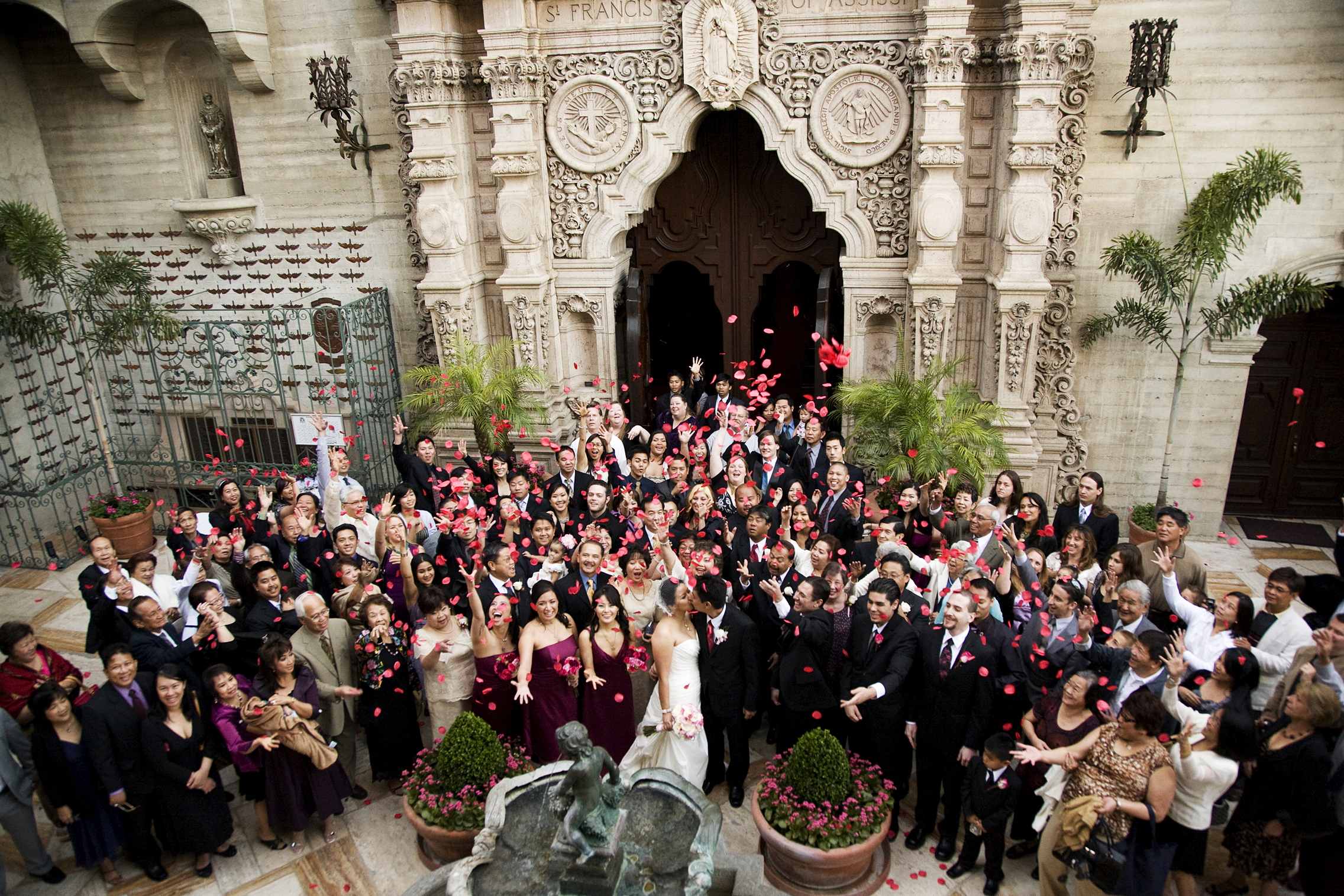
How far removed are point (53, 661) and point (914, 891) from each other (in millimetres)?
6017

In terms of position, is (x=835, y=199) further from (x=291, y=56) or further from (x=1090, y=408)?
(x=291, y=56)

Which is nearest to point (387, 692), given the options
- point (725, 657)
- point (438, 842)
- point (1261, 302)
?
point (438, 842)

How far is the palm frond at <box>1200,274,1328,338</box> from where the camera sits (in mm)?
8828

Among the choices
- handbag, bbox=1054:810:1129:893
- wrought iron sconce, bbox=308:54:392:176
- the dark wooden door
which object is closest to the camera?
handbag, bbox=1054:810:1129:893

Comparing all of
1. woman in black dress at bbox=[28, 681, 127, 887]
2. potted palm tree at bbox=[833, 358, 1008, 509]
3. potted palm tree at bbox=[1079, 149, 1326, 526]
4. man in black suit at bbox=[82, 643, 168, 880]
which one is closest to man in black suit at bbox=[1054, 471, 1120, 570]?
potted palm tree at bbox=[833, 358, 1008, 509]

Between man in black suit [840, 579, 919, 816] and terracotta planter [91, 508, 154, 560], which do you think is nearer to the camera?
man in black suit [840, 579, 919, 816]

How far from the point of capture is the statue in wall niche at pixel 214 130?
11.8m

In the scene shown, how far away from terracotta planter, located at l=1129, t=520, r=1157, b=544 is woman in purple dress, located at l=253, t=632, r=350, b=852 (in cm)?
744

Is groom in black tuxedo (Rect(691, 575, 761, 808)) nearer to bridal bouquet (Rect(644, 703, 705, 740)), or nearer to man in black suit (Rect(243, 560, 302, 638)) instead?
bridal bouquet (Rect(644, 703, 705, 740))

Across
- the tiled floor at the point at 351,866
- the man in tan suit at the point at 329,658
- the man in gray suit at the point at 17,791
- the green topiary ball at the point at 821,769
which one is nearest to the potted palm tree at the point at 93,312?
the tiled floor at the point at 351,866

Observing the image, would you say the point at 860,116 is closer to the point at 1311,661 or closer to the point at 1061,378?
the point at 1061,378

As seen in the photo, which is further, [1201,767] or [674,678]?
[674,678]

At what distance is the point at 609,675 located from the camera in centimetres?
648

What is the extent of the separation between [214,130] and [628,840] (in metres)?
10.8
